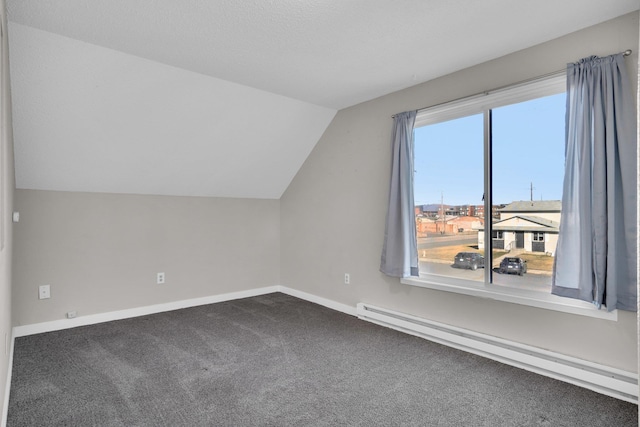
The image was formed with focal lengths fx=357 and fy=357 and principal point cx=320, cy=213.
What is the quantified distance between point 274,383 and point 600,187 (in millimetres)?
2428

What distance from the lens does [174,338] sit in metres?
3.19

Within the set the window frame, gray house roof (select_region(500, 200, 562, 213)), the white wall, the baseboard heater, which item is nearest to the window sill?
the window frame

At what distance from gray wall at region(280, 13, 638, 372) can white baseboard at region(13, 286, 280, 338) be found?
69 centimetres

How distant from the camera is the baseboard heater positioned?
2195 mm

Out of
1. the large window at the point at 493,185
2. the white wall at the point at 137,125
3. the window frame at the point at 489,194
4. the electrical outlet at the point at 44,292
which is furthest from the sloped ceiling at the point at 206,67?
the electrical outlet at the point at 44,292

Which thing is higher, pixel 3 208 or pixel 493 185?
pixel 493 185

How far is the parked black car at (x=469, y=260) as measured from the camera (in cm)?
299

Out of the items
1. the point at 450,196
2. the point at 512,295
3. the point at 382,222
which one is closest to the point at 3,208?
the point at 382,222

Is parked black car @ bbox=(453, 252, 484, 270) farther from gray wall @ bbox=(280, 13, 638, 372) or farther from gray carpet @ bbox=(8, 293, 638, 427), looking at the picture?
gray carpet @ bbox=(8, 293, 638, 427)

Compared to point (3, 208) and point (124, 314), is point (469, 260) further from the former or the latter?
point (124, 314)

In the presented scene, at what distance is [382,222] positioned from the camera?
366cm

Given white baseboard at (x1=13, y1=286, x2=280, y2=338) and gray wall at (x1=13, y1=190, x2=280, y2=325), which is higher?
gray wall at (x1=13, y1=190, x2=280, y2=325)

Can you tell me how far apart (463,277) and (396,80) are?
6.06 feet

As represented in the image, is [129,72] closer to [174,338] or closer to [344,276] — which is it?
[174,338]
